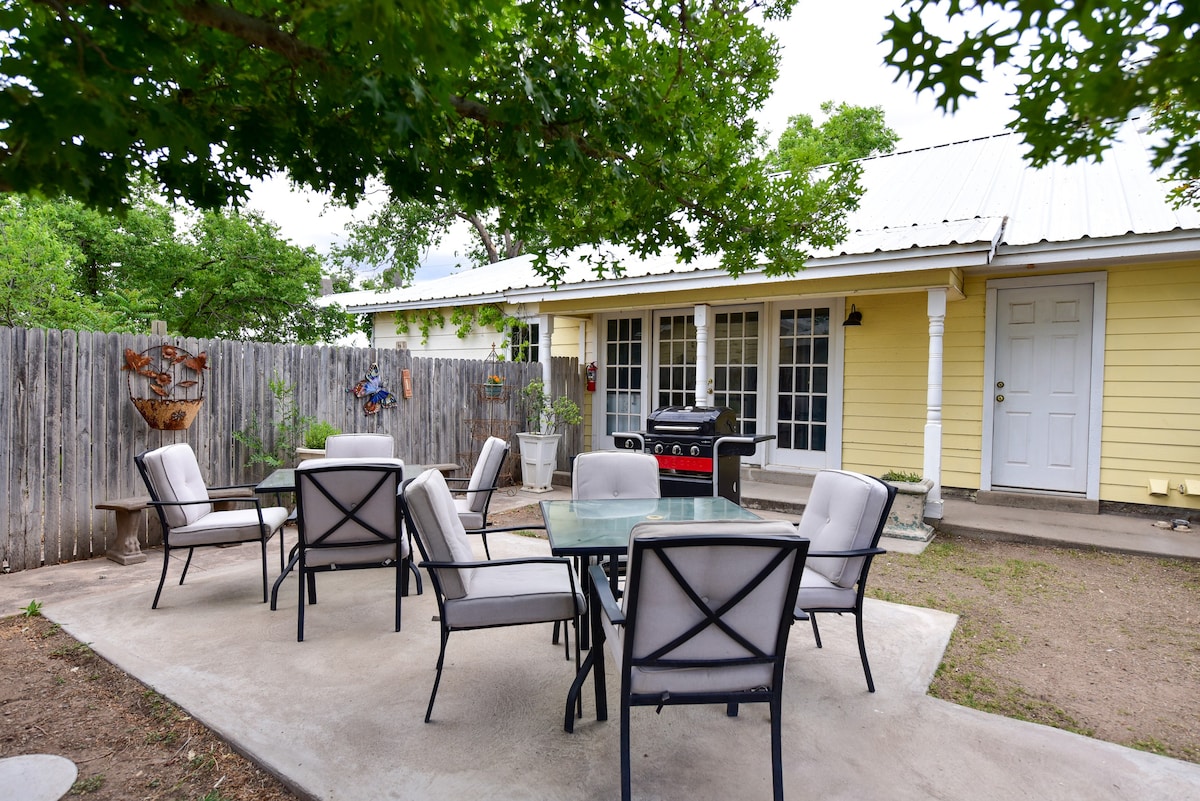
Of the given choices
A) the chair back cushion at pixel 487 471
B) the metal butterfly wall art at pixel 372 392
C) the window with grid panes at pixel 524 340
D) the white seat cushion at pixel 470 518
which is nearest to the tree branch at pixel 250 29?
the chair back cushion at pixel 487 471

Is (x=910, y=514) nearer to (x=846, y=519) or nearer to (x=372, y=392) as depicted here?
(x=846, y=519)

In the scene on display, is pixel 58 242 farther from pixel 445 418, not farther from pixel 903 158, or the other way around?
pixel 903 158

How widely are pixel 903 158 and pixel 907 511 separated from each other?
6.20 m

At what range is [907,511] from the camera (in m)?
5.51

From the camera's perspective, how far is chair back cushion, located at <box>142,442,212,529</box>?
11.9ft

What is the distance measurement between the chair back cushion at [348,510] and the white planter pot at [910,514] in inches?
162

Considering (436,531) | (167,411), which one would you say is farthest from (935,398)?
(167,411)

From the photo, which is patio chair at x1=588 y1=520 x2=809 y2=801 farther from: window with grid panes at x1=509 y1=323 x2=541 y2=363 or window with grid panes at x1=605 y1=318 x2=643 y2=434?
window with grid panes at x1=509 y1=323 x2=541 y2=363

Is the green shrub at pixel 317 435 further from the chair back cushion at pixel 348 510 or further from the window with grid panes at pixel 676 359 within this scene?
the window with grid panes at pixel 676 359

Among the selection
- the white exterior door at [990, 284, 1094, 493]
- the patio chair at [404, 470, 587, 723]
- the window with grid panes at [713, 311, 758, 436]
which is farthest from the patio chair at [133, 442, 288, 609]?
the white exterior door at [990, 284, 1094, 493]

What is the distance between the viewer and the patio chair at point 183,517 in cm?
362

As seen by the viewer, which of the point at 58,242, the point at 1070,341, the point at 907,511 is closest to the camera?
the point at 907,511

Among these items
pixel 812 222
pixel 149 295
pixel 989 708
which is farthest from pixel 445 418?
pixel 149 295

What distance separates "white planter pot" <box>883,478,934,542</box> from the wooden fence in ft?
17.2
